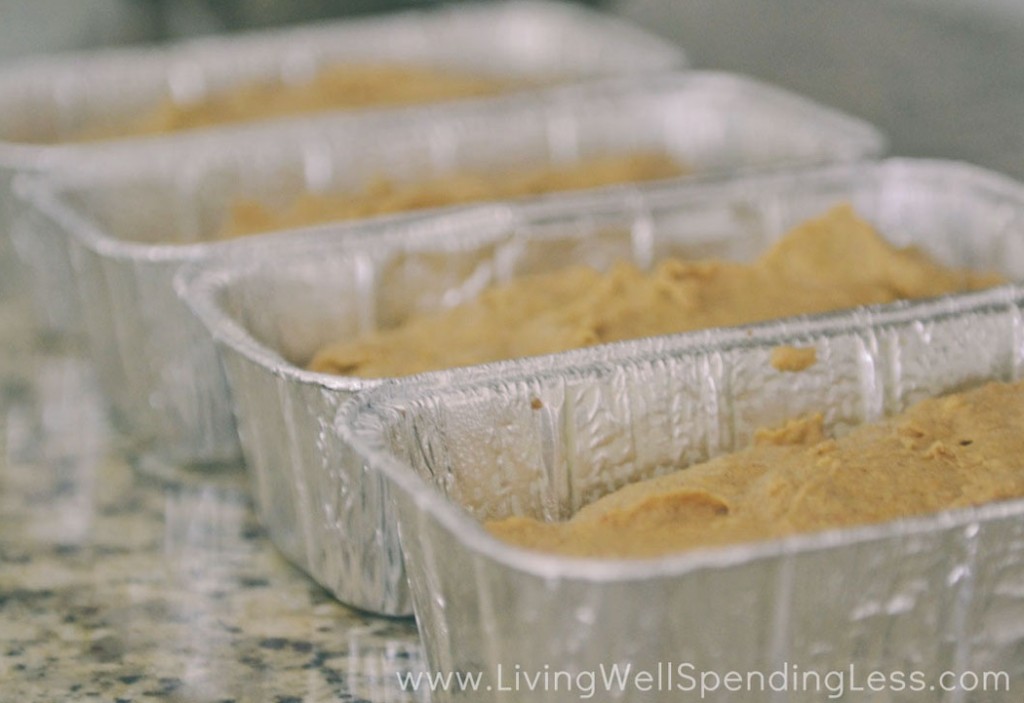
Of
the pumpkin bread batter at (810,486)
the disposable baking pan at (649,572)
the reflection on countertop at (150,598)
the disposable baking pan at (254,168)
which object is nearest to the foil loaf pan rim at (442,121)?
the disposable baking pan at (254,168)

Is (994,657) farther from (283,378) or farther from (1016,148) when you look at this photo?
(1016,148)

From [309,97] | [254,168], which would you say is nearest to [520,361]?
[254,168]

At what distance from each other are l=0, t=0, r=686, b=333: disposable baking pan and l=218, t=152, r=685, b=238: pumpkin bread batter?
0.41 metres

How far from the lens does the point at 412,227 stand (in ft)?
5.48

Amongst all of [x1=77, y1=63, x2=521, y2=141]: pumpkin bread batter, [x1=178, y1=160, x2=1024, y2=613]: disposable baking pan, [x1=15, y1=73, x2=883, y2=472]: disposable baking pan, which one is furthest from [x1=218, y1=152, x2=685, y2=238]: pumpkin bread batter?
[x1=77, y1=63, x2=521, y2=141]: pumpkin bread batter

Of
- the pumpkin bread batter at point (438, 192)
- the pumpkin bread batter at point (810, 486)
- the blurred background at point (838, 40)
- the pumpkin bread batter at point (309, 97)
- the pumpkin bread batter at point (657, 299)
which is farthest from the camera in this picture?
the blurred background at point (838, 40)

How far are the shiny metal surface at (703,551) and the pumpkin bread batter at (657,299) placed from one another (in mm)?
170

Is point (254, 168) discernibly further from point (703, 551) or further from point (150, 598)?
point (703, 551)

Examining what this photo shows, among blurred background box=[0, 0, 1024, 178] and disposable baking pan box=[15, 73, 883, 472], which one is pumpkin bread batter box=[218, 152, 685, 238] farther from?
blurred background box=[0, 0, 1024, 178]

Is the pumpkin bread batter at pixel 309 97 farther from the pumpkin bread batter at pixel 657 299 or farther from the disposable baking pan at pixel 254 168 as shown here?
the pumpkin bread batter at pixel 657 299

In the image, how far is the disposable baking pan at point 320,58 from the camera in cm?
253

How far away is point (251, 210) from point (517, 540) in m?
0.97

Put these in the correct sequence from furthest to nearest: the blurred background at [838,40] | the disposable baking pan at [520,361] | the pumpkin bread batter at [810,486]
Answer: the blurred background at [838,40]
the disposable baking pan at [520,361]
the pumpkin bread batter at [810,486]

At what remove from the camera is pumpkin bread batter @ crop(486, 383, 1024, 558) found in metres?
1.06
